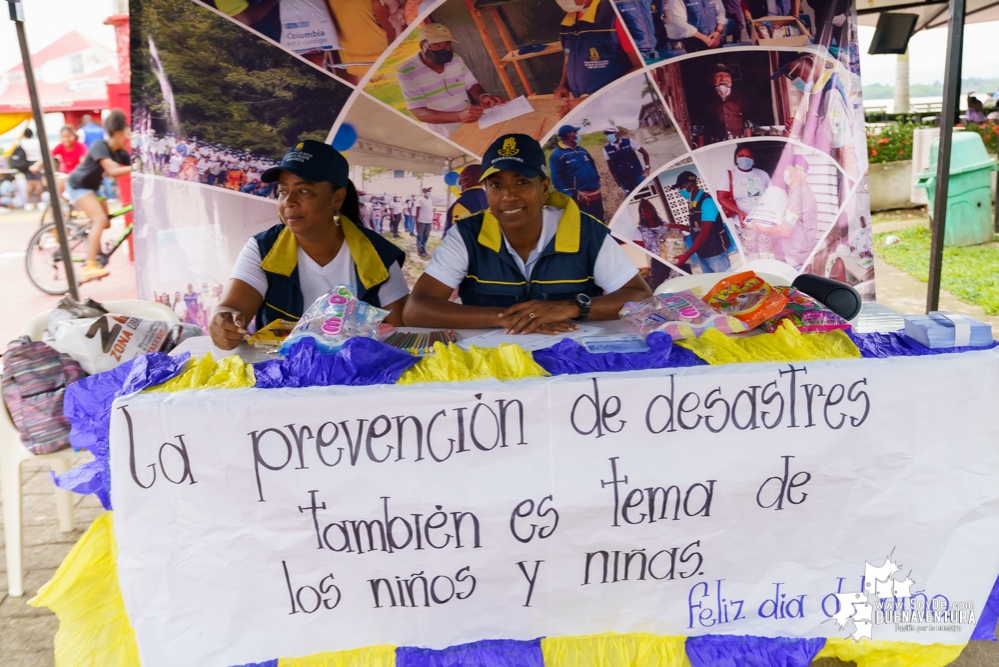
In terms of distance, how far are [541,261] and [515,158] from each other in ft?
1.22

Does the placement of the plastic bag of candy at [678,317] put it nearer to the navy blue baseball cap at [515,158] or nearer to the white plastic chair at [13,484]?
the navy blue baseball cap at [515,158]

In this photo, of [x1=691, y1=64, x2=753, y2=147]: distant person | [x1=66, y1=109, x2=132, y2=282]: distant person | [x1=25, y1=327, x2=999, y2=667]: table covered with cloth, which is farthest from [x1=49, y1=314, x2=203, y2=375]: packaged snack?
[x1=66, y1=109, x2=132, y2=282]: distant person

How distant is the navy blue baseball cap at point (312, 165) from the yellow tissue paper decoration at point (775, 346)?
1180 millimetres

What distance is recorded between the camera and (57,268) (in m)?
7.75

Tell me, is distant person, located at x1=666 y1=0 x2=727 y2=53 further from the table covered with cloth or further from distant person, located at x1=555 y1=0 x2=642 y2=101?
the table covered with cloth

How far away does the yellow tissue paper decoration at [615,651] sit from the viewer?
172cm

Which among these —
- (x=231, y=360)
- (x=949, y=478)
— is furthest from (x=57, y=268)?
(x=949, y=478)

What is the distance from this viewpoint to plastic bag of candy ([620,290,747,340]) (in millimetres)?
1799

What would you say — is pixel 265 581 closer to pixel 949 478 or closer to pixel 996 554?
pixel 949 478

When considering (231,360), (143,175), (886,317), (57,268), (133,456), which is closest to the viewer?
(133,456)

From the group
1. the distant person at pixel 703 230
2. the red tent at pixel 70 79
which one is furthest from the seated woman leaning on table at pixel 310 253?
A: the red tent at pixel 70 79

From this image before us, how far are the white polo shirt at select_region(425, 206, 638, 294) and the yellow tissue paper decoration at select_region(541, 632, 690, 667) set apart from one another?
3.71 ft

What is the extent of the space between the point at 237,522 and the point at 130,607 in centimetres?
31

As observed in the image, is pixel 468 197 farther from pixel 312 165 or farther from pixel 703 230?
pixel 312 165
